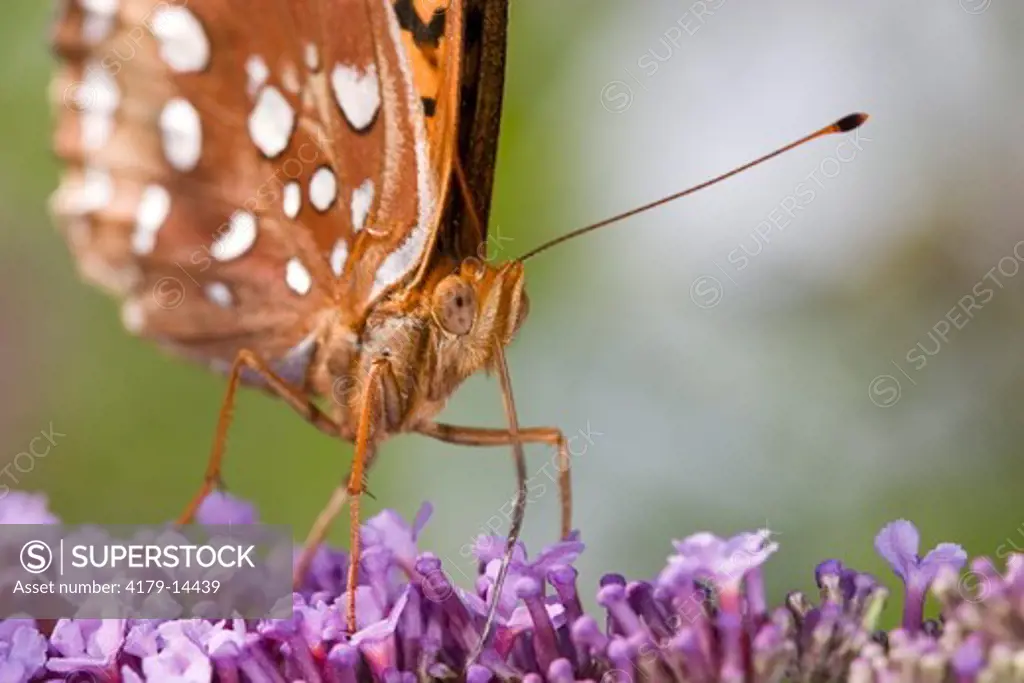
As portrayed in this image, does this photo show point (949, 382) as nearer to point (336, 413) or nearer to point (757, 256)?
point (757, 256)

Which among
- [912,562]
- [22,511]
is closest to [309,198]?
[22,511]

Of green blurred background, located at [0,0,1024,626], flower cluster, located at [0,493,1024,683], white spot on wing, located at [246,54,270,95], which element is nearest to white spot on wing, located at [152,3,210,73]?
white spot on wing, located at [246,54,270,95]

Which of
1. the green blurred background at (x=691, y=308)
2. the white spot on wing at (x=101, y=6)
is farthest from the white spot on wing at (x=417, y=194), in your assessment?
the green blurred background at (x=691, y=308)

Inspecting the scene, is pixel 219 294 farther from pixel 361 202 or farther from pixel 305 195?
pixel 361 202

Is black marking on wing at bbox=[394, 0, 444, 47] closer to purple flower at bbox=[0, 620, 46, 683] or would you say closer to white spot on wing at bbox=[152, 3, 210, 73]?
white spot on wing at bbox=[152, 3, 210, 73]

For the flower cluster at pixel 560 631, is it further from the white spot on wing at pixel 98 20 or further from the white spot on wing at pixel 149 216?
the white spot on wing at pixel 98 20
